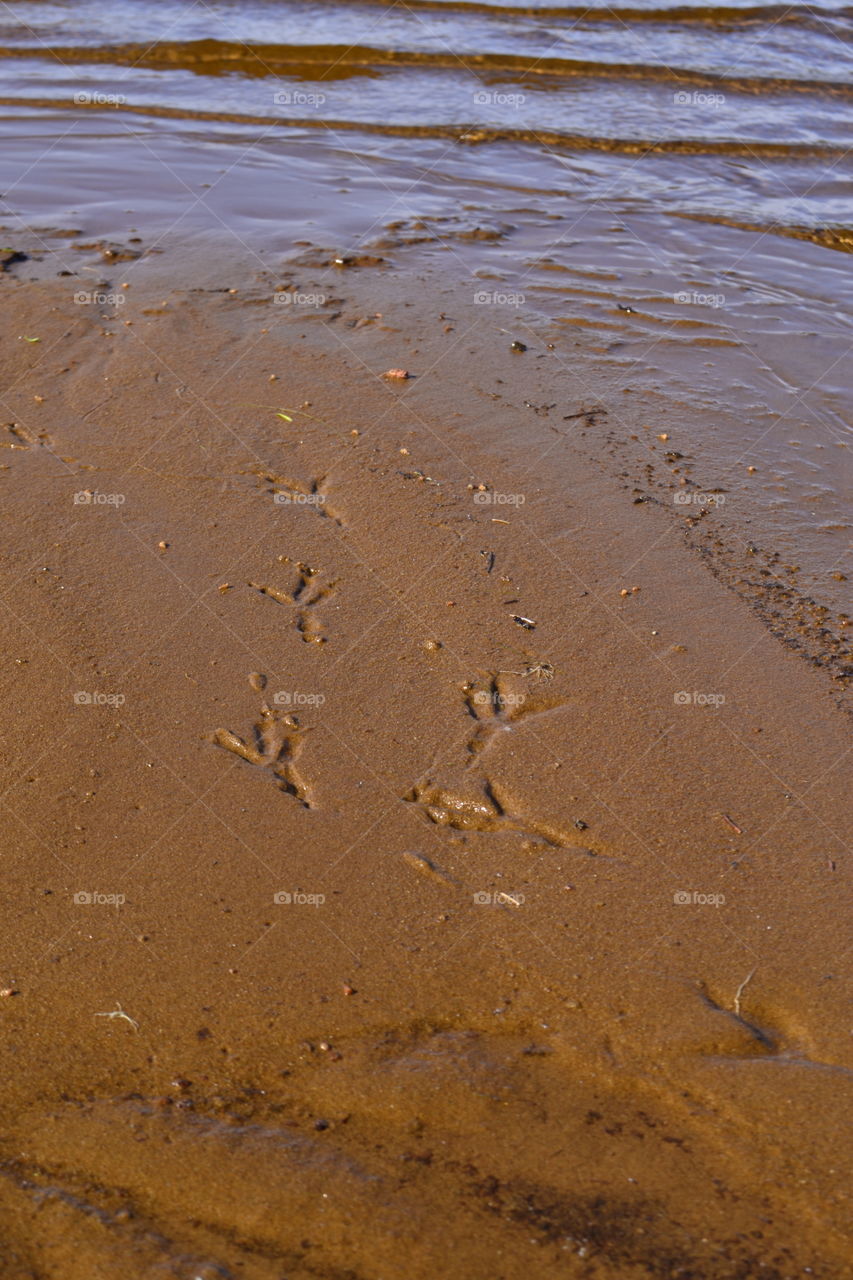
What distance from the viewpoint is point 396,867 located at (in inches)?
122

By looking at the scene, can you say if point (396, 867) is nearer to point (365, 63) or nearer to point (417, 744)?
point (417, 744)

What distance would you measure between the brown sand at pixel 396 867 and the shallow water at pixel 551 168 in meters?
1.14

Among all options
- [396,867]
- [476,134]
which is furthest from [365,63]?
[396,867]

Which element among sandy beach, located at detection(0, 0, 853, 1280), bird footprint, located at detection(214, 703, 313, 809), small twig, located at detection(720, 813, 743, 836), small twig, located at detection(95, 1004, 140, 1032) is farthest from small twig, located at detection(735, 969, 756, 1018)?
small twig, located at detection(95, 1004, 140, 1032)

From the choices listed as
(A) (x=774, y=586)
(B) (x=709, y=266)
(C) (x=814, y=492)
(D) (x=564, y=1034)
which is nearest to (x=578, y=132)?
(B) (x=709, y=266)

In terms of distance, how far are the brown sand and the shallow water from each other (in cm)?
114

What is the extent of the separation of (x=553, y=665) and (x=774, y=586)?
1103mm

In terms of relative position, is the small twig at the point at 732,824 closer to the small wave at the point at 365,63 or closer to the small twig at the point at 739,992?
the small twig at the point at 739,992

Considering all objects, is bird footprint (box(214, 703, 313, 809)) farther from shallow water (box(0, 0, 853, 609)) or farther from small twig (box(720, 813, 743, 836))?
shallow water (box(0, 0, 853, 609))

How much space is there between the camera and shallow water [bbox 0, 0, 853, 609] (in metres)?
5.88

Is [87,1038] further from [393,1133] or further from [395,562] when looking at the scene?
[395,562]

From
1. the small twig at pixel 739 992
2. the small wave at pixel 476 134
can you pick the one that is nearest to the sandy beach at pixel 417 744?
the small twig at pixel 739 992

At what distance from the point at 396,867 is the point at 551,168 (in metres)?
7.59

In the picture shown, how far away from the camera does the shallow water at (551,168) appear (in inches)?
231
